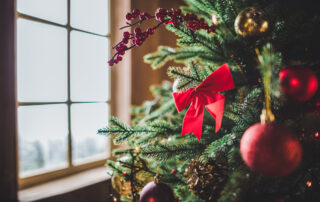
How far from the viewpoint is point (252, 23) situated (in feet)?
1.46

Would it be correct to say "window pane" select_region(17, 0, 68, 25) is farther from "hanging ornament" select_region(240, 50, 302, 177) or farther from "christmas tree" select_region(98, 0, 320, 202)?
"hanging ornament" select_region(240, 50, 302, 177)

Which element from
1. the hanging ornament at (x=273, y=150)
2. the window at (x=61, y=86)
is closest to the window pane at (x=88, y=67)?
the window at (x=61, y=86)

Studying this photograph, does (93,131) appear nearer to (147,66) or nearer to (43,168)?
(43,168)

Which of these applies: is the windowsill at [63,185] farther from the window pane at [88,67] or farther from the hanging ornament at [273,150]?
the hanging ornament at [273,150]

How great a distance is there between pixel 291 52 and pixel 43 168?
105cm

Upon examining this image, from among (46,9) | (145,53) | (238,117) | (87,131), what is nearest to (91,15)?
(46,9)

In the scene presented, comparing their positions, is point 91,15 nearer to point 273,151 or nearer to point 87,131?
point 87,131

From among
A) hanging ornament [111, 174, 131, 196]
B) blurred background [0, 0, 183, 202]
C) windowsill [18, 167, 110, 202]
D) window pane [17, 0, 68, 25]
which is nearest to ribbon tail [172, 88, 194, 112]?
hanging ornament [111, 174, 131, 196]

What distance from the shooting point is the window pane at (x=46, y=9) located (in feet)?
2.72

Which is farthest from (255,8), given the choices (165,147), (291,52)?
(165,147)

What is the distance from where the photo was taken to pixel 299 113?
475 millimetres

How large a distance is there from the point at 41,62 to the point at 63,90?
0.15 m

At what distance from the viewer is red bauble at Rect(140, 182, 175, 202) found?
463 millimetres

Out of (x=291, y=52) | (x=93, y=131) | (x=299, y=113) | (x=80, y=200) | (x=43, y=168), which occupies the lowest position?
(x=80, y=200)
